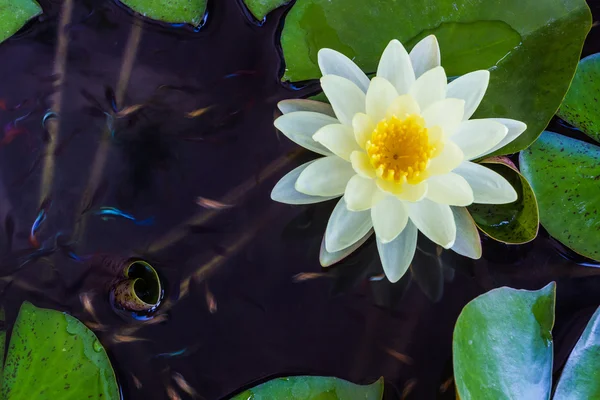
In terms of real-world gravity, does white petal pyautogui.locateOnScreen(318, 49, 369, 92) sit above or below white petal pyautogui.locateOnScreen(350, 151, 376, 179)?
above

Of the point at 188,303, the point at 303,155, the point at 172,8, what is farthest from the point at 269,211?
the point at 172,8

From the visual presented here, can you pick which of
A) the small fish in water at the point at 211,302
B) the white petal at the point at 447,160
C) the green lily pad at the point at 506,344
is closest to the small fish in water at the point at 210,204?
the small fish in water at the point at 211,302

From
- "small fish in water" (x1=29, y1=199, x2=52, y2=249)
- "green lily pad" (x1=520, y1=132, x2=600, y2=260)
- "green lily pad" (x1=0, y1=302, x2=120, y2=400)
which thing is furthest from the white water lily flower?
"small fish in water" (x1=29, y1=199, x2=52, y2=249)

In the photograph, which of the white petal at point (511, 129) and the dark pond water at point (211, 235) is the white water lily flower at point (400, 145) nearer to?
the white petal at point (511, 129)

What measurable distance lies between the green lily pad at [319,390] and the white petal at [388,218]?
21.2 inches

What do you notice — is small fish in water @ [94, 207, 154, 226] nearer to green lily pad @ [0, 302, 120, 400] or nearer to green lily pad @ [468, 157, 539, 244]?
green lily pad @ [0, 302, 120, 400]

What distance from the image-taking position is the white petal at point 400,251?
4.77 feet

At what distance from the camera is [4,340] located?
1699mm

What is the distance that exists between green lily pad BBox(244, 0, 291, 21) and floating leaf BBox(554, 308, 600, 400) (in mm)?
1511

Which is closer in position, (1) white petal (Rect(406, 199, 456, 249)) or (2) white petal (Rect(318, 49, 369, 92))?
(1) white petal (Rect(406, 199, 456, 249))

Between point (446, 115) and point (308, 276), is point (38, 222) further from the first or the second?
point (446, 115)

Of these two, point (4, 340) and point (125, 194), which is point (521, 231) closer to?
point (125, 194)

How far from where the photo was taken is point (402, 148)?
129 centimetres

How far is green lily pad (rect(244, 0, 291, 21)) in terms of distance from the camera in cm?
176
